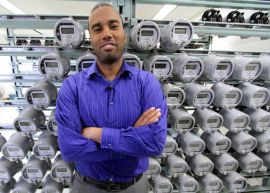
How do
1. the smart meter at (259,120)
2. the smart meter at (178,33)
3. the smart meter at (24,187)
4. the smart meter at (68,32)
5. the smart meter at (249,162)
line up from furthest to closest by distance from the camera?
the smart meter at (249,162)
the smart meter at (259,120)
the smart meter at (24,187)
the smart meter at (178,33)
the smart meter at (68,32)

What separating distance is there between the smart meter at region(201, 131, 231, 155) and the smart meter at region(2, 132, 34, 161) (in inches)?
65.3

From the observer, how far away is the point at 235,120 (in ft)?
6.08

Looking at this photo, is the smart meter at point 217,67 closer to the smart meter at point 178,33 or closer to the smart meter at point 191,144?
the smart meter at point 178,33

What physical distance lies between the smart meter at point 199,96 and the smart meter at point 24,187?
1.63 meters

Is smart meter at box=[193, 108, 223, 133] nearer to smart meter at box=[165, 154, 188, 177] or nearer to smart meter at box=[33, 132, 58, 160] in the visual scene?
smart meter at box=[165, 154, 188, 177]

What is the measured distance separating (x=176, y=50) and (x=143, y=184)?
3.82 feet

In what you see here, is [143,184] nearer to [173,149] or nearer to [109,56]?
[173,149]

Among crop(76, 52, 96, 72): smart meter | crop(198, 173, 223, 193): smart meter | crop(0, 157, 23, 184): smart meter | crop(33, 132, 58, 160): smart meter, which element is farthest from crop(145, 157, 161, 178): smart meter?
crop(0, 157, 23, 184): smart meter

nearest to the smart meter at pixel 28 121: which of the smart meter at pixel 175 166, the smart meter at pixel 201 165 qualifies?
the smart meter at pixel 175 166

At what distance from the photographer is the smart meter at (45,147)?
1695mm

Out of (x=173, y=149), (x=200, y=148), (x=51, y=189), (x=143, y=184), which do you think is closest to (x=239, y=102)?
(x=200, y=148)

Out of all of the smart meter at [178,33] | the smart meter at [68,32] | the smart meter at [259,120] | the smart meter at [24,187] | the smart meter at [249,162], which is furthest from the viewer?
the smart meter at [249,162]

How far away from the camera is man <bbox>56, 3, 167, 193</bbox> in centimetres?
109

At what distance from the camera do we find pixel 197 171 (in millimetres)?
1927
